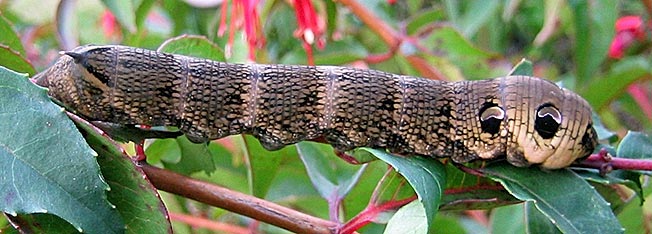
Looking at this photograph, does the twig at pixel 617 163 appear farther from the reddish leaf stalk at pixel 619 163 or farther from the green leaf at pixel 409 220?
the green leaf at pixel 409 220

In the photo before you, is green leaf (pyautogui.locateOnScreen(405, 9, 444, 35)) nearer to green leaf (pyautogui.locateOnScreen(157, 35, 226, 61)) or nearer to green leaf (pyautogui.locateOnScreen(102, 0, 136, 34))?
green leaf (pyautogui.locateOnScreen(102, 0, 136, 34))

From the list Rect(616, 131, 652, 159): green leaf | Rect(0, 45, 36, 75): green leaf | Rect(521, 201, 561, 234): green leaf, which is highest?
Rect(616, 131, 652, 159): green leaf

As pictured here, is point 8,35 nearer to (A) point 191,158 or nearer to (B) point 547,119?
(A) point 191,158

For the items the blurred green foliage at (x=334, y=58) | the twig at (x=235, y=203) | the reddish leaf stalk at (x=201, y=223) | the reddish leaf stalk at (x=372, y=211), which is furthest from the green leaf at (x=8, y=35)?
the reddish leaf stalk at (x=372, y=211)

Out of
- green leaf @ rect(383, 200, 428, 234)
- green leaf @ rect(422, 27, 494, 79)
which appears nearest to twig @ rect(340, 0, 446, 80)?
green leaf @ rect(422, 27, 494, 79)

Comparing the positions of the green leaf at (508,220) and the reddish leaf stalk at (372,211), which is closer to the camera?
the reddish leaf stalk at (372,211)
